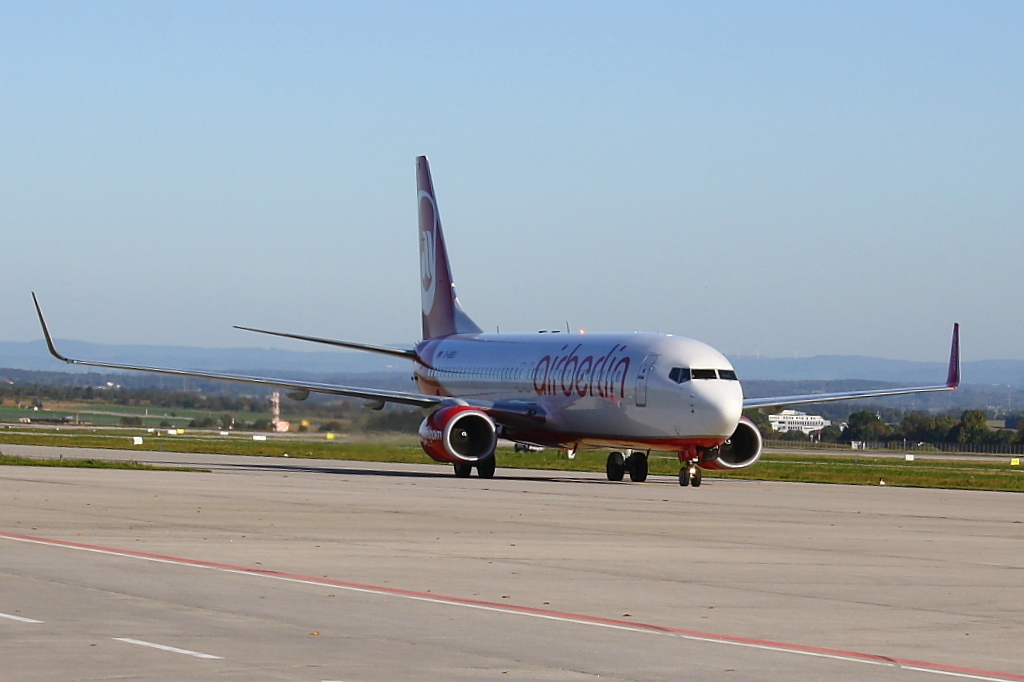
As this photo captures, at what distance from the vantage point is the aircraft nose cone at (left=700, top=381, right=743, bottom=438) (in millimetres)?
38969

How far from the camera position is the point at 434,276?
186 ft

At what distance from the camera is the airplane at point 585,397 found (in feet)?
131

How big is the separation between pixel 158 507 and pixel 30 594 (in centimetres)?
1208

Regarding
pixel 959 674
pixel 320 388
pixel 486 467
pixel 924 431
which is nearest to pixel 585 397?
pixel 486 467

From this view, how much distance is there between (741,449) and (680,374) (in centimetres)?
498

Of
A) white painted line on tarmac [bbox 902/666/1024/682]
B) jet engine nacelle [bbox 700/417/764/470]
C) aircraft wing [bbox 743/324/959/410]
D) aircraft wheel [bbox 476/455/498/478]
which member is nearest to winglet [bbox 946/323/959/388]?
aircraft wing [bbox 743/324/959/410]

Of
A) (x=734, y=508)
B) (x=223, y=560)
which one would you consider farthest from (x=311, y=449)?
(x=223, y=560)

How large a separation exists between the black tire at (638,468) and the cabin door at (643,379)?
2765 mm

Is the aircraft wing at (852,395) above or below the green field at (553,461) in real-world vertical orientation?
above

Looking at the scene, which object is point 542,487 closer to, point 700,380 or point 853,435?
point 700,380

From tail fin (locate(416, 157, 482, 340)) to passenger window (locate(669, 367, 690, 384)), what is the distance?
15.8 meters

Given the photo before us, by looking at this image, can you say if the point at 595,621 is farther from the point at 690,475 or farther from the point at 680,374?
the point at 690,475

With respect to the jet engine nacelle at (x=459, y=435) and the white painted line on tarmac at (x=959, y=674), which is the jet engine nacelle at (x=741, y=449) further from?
the white painted line on tarmac at (x=959, y=674)

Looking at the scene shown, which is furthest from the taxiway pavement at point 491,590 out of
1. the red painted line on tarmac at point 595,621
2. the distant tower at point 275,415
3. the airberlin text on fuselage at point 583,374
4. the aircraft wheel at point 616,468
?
the distant tower at point 275,415
